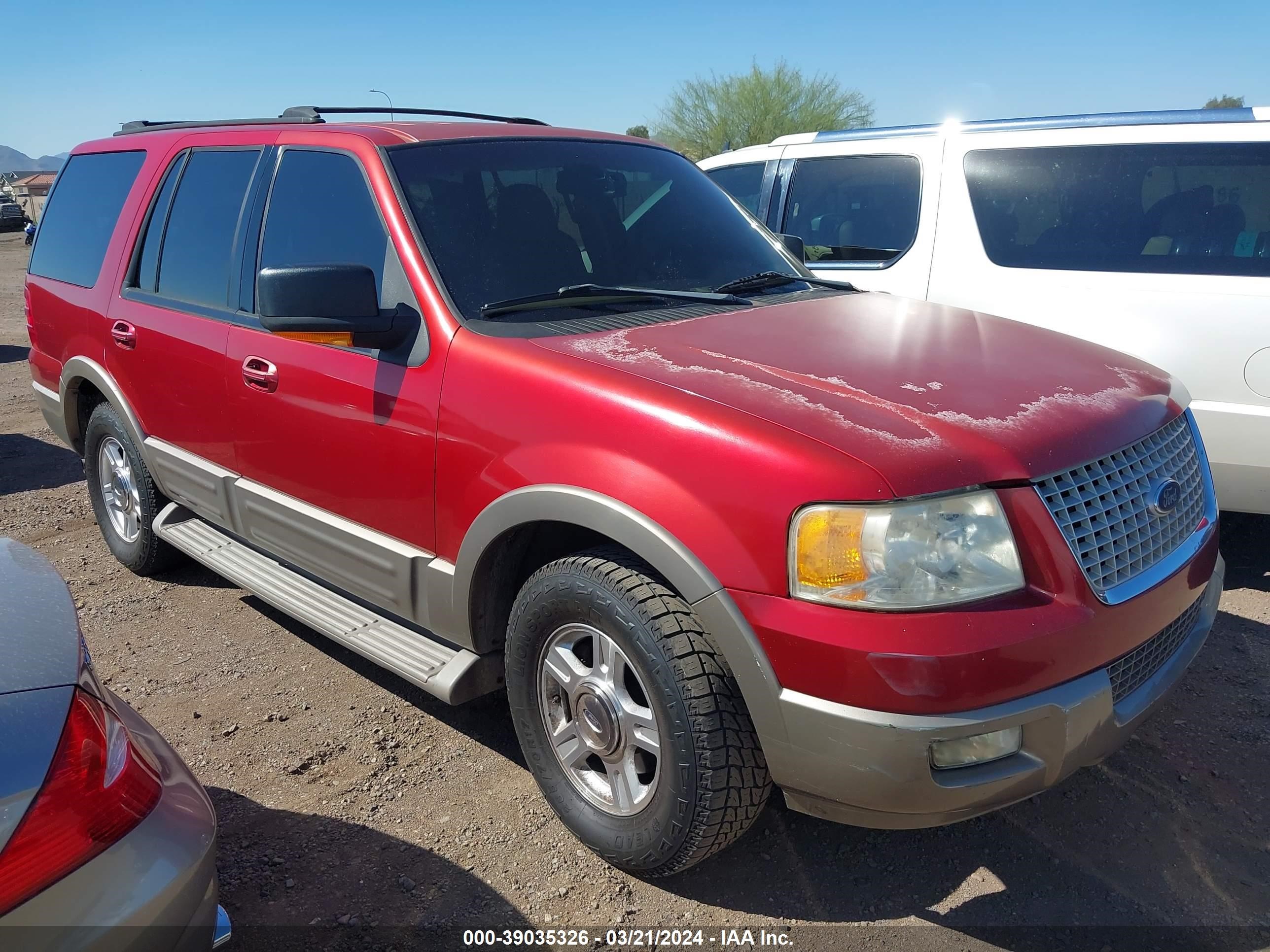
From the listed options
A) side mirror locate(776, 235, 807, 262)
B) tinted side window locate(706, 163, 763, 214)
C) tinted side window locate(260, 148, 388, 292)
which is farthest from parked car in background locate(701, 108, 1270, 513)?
tinted side window locate(260, 148, 388, 292)

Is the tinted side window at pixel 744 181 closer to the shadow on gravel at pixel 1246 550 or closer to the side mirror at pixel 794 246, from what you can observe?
the side mirror at pixel 794 246

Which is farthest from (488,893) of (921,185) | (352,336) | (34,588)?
(921,185)

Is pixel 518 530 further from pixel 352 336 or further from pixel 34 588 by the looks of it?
pixel 34 588

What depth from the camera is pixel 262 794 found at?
2945 mm

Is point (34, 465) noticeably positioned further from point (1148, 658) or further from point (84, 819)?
point (1148, 658)

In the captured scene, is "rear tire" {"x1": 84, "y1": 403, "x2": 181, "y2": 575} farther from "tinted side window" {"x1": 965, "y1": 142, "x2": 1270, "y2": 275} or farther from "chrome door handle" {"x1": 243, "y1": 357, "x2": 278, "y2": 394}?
"tinted side window" {"x1": 965, "y1": 142, "x2": 1270, "y2": 275}

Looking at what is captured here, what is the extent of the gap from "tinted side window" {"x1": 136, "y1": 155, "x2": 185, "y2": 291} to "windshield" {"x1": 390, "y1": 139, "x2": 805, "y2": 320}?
59.3 inches

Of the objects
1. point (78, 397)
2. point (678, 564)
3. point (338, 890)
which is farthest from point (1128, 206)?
point (78, 397)

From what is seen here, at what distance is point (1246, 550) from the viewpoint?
4.72m

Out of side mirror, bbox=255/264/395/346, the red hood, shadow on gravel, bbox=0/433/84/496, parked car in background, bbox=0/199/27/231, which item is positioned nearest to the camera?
the red hood

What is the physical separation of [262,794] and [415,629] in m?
0.67

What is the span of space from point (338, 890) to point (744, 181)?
194 inches

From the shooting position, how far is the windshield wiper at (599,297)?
2.81 meters

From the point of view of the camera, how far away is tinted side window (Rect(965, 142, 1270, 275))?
4172mm
